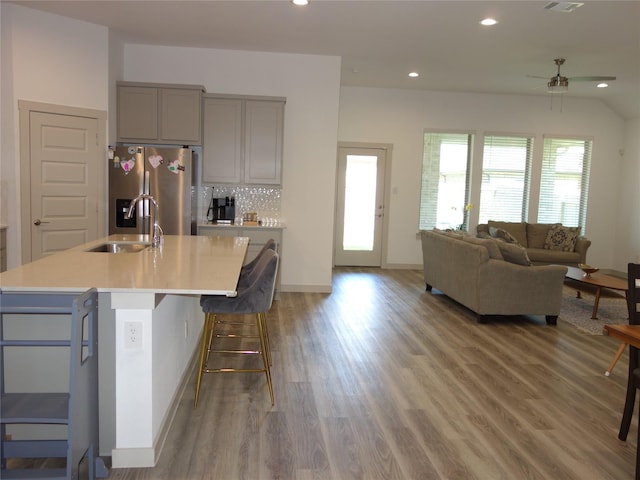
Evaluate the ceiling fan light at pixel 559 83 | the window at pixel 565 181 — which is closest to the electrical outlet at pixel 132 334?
the ceiling fan light at pixel 559 83

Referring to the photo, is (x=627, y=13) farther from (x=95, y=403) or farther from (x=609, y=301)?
(x=95, y=403)

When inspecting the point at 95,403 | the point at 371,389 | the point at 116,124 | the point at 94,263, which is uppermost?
the point at 116,124

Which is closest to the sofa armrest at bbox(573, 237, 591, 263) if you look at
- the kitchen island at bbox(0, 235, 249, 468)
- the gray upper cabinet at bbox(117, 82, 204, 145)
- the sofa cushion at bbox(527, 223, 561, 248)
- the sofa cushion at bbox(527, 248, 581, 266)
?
the sofa cushion at bbox(527, 248, 581, 266)

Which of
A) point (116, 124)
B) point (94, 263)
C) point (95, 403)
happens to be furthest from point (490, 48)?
point (95, 403)

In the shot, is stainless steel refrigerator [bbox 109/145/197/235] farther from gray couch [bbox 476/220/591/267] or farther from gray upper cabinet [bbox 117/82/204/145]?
gray couch [bbox 476/220/591/267]

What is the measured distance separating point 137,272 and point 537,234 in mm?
7286

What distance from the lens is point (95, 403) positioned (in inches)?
89.4

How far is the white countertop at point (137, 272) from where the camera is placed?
223 cm

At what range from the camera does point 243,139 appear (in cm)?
602

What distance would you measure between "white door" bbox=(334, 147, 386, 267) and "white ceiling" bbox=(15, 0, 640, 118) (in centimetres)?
177

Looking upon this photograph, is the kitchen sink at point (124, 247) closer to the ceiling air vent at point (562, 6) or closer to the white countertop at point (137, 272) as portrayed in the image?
the white countertop at point (137, 272)

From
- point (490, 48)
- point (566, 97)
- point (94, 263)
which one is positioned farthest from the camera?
point (566, 97)

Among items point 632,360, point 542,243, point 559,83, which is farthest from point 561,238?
point 632,360

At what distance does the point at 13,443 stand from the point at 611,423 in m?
3.26
